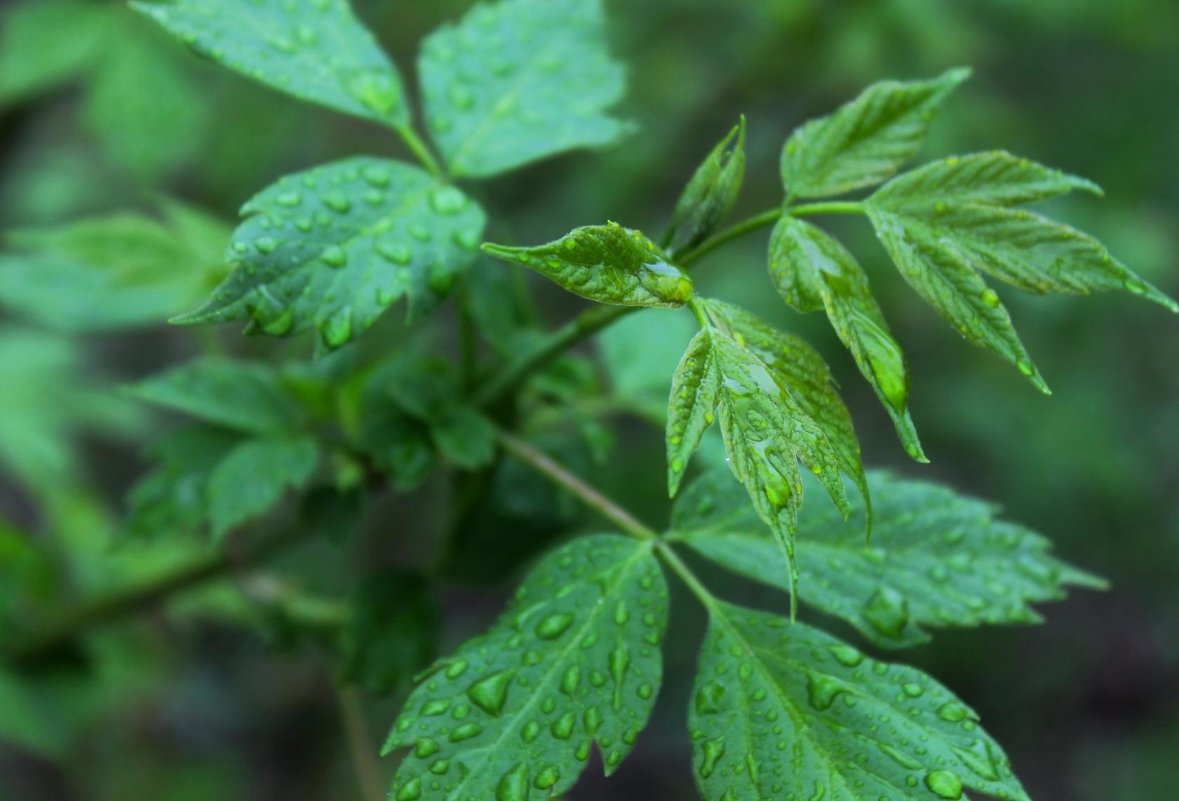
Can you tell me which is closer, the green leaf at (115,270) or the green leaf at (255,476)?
the green leaf at (255,476)

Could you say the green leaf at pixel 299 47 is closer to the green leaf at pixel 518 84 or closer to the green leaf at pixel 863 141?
the green leaf at pixel 518 84

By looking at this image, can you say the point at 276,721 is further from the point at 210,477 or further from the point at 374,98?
the point at 374,98

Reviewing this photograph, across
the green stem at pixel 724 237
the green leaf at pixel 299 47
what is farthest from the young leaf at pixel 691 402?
the green leaf at pixel 299 47

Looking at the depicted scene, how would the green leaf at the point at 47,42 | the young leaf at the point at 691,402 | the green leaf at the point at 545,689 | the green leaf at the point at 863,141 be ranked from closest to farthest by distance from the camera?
the young leaf at the point at 691,402 → the green leaf at the point at 545,689 → the green leaf at the point at 863,141 → the green leaf at the point at 47,42

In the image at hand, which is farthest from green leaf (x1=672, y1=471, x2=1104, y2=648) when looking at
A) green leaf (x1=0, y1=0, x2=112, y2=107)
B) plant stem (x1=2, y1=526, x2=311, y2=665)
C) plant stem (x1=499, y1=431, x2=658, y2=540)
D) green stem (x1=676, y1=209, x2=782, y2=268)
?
green leaf (x1=0, y1=0, x2=112, y2=107)

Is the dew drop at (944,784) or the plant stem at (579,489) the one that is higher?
the dew drop at (944,784)

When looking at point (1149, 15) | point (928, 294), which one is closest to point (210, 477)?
point (928, 294)

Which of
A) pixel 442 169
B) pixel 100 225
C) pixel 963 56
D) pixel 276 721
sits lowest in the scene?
pixel 276 721

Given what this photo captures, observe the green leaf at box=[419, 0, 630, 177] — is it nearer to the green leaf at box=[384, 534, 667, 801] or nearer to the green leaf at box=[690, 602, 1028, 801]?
the green leaf at box=[384, 534, 667, 801]
